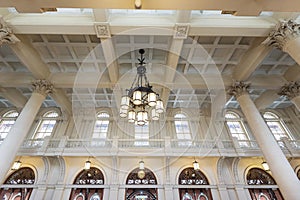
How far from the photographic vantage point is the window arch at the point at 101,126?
9.62 metres

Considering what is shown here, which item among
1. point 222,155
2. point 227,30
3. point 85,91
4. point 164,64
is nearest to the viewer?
point 227,30

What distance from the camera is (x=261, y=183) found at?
26.9ft

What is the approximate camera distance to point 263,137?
5930 millimetres

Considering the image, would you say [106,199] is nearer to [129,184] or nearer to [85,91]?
[129,184]

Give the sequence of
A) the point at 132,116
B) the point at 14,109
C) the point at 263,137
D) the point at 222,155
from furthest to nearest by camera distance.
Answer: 1. the point at 14,109
2. the point at 222,155
3. the point at 263,137
4. the point at 132,116

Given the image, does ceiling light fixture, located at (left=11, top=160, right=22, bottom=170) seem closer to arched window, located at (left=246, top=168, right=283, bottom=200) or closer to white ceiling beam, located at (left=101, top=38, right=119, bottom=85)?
white ceiling beam, located at (left=101, top=38, right=119, bottom=85)

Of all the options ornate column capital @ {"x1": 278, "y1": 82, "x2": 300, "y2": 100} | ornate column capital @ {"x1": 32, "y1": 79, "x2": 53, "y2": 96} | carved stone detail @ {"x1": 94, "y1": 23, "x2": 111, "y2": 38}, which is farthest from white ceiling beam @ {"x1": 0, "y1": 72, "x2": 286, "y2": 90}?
carved stone detail @ {"x1": 94, "y1": 23, "x2": 111, "y2": 38}

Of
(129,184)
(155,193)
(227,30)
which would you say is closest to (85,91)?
(129,184)

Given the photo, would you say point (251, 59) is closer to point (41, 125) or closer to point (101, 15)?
point (101, 15)

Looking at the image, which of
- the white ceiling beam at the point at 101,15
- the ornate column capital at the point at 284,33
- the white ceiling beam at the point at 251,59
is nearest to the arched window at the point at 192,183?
the white ceiling beam at the point at 251,59

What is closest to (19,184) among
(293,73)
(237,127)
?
(237,127)

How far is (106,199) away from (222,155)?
5473 millimetres

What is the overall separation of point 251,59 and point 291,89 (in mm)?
2519

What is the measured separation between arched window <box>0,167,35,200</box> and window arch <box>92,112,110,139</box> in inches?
131
